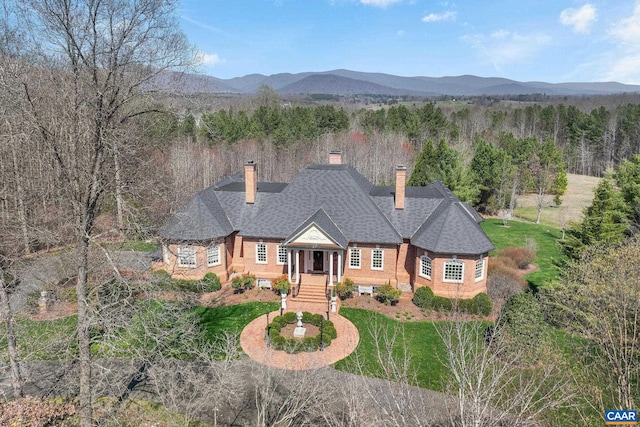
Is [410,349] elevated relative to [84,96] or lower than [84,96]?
lower

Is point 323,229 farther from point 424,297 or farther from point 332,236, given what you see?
point 424,297

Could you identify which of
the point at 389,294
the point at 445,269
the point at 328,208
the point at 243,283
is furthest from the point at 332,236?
the point at 445,269

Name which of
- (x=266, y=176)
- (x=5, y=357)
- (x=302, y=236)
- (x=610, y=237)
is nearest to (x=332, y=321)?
(x=302, y=236)

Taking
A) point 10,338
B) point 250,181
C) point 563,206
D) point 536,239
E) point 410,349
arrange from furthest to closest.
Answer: point 563,206 < point 536,239 < point 250,181 < point 410,349 < point 10,338

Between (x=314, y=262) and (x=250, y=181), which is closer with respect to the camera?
(x=314, y=262)

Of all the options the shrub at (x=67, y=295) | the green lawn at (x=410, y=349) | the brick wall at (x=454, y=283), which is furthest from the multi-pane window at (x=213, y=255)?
the brick wall at (x=454, y=283)

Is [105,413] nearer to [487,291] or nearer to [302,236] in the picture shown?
[302,236]

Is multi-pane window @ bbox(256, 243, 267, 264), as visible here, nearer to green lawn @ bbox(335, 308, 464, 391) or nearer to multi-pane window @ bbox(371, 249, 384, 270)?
green lawn @ bbox(335, 308, 464, 391)

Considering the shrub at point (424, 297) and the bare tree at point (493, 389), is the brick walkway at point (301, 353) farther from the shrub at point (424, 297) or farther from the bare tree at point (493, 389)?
the bare tree at point (493, 389)
